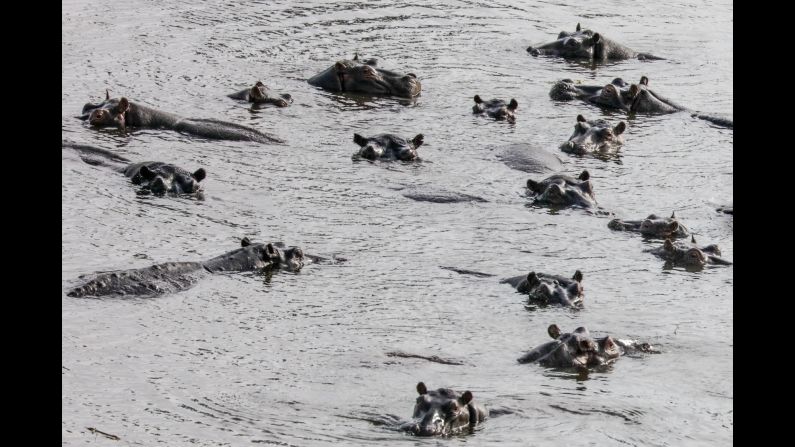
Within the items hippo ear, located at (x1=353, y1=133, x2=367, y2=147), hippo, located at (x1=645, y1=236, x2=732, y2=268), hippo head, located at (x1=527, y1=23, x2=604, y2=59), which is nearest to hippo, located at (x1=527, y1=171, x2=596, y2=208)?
hippo, located at (x1=645, y1=236, x2=732, y2=268)

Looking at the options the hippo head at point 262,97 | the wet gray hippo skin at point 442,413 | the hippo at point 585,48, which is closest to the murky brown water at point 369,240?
the wet gray hippo skin at point 442,413

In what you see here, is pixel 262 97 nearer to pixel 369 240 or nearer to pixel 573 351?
pixel 369 240

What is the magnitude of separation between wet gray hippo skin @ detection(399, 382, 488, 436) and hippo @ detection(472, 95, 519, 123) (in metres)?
8.99

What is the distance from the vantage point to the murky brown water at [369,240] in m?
7.78

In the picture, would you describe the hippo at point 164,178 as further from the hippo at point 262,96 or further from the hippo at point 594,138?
the hippo at point 594,138

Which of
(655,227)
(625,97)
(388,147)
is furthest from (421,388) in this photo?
(625,97)

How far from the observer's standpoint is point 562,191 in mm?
12859

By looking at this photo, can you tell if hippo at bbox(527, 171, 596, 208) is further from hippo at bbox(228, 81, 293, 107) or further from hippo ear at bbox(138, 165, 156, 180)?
hippo at bbox(228, 81, 293, 107)

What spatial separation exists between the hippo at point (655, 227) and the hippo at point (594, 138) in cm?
274

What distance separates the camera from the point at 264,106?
1614cm
